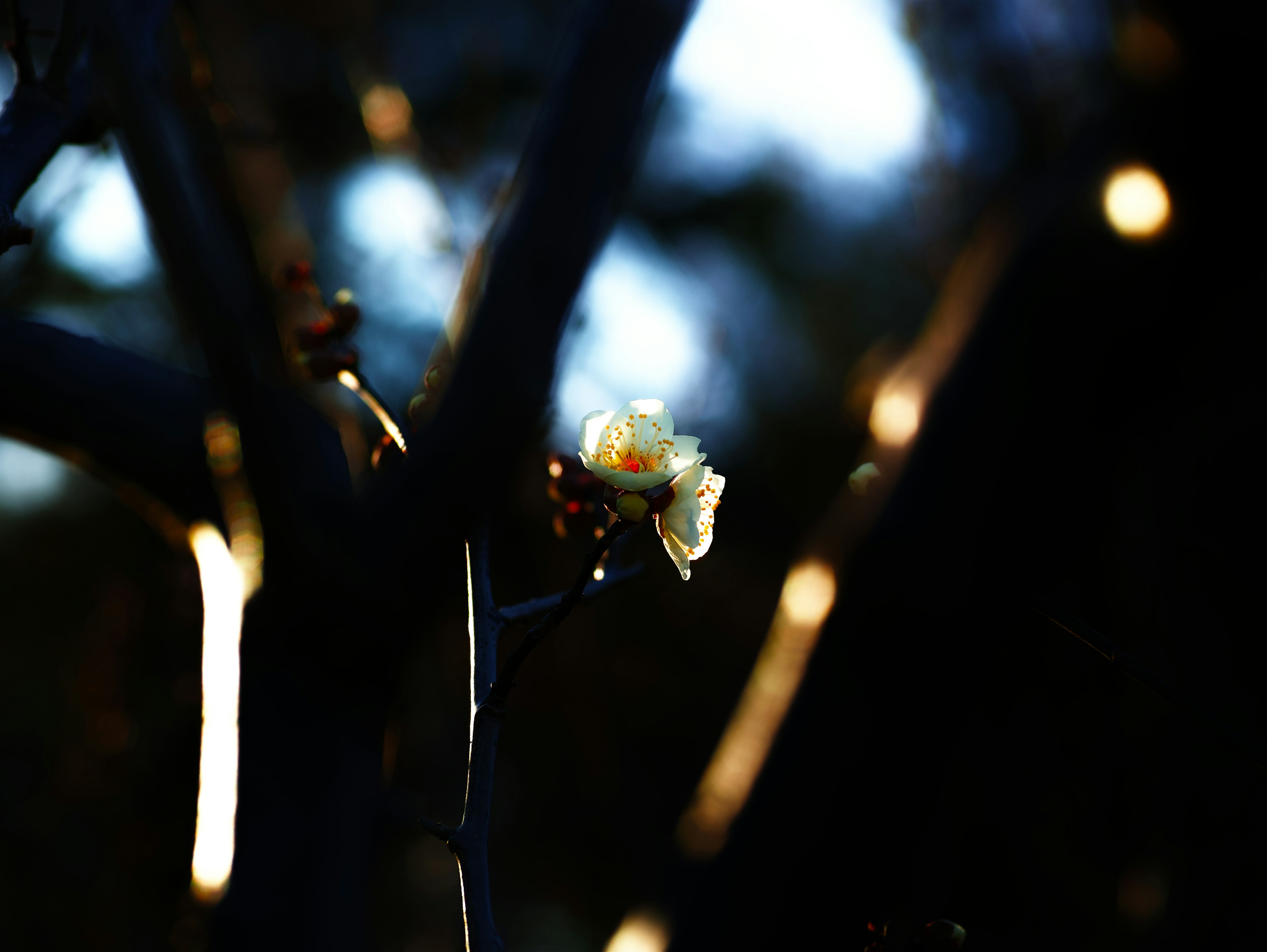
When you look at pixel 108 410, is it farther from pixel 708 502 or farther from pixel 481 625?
pixel 708 502

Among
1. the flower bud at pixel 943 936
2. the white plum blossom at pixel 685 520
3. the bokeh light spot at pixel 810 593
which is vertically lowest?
the flower bud at pixel 943 936

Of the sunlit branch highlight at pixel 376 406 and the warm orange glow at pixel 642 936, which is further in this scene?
the sunlit branch highlight at pixel 376 406

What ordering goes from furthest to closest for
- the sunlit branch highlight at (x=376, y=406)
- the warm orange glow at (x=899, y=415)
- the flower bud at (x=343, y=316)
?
the flower bud at (x=343, y=316) → the sunlit branch highlight at (x=376, y=406) → the warm orange glow at (x=899, y=415)

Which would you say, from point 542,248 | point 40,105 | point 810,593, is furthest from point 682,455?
point 40,105

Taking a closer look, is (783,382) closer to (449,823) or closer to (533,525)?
(533,525)

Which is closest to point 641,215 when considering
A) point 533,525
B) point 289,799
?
point 533,525

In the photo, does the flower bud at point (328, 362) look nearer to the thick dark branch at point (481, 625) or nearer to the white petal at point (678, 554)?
the thick dark branch at point (481, 625)

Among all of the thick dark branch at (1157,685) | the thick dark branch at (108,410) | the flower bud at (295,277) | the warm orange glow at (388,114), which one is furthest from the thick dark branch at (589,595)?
the warm orange glow at (388,114)

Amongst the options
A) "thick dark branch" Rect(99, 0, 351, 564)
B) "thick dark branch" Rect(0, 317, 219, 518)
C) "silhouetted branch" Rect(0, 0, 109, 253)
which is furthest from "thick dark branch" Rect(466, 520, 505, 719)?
"silhouetted branch" Rect(0, 0, 109, 253)
